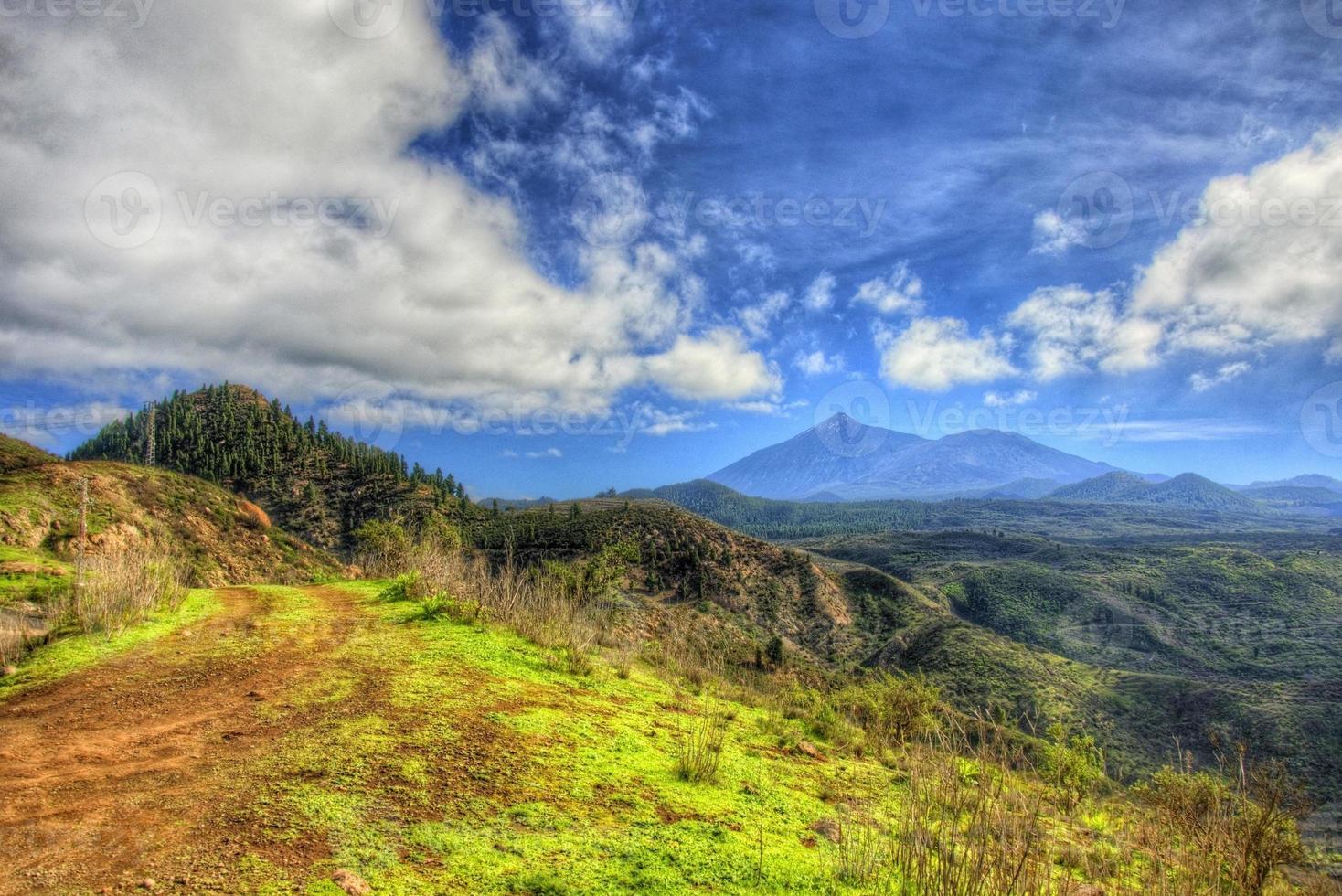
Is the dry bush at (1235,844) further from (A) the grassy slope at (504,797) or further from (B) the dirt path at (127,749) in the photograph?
(B) the dirt path at (127,749)

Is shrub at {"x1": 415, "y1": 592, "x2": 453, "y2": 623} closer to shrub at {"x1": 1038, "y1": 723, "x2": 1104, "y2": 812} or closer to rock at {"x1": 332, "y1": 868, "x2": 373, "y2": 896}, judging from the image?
rock at {"x1": 332, "y1": 868, "x2": 373, "y2": 896}

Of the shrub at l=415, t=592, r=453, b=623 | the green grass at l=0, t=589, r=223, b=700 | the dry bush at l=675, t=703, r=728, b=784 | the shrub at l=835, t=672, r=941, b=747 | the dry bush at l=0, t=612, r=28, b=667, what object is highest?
the dry bush at l=0, t=612, r=28, b=667

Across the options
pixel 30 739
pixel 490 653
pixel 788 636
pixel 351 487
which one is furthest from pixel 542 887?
pixel 351 487

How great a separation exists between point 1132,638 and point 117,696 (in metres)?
98.1

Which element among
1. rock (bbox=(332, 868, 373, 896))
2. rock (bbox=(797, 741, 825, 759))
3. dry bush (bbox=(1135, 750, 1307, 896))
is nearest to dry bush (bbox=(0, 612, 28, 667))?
rock (bbox=(332, 868, 373, 896))

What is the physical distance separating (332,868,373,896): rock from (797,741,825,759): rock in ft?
17.1

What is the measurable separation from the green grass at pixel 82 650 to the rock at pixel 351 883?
16.7 ft

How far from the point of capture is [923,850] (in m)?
3.05

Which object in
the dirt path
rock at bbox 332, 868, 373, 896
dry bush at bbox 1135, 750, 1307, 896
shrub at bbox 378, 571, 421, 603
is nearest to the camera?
rock at bbox 332, 868, 373, 896

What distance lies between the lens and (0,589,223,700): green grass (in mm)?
5516

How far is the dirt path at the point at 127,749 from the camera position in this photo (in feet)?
9.20

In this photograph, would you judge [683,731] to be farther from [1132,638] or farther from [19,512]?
[1132,638]

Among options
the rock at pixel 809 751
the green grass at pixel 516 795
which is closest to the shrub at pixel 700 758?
the green grass at pixel 516 795

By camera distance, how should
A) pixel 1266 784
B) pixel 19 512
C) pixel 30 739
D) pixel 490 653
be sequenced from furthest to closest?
1. pixel 19 512
2. pixel 490 653
3. pixel 30 739
4. pixel 1266 784
